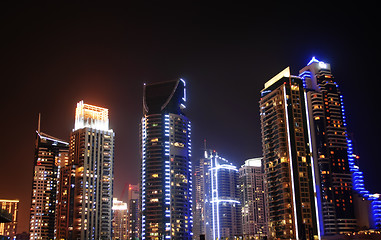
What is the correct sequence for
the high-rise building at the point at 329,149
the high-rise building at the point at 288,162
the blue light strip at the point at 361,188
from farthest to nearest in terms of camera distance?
the blue light strip at the point at 361,188 < the high-rise building at the point at 329,149 < the high-rise building at the point at 288,162

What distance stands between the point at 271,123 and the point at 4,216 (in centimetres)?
10819

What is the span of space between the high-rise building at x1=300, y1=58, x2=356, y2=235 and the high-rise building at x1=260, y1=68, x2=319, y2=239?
1610 centimetres

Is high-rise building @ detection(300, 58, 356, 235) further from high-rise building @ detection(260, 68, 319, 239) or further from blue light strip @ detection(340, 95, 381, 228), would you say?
high-rise building @ detection(260, 68, 319, 239)

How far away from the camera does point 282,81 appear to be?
15212 cm

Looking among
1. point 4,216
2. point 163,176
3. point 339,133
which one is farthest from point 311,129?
point 4,216

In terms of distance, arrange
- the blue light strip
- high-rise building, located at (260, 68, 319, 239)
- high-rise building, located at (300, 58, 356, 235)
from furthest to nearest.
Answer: the blue light strip → high-rise building, located at (300, 58, 356, 235) → high-rise building, located at (260, 68, 319, 239)

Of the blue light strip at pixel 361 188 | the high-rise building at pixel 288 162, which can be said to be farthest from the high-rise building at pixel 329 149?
the high-rise building at pixel 288 162

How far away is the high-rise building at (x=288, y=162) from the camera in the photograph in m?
139

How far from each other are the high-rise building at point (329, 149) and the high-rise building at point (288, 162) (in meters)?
16.1

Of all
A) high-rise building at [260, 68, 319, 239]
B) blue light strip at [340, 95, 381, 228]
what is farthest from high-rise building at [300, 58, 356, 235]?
high-rise building at [260, 68, 319, 239]

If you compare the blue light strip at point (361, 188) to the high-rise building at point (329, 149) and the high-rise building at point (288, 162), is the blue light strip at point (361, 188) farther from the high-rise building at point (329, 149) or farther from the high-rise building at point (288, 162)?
the high-rise building at point (288, 162)

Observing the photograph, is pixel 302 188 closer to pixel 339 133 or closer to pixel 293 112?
pixel 293 112

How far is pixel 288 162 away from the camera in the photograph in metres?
144

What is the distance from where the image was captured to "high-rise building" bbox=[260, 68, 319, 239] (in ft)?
455
